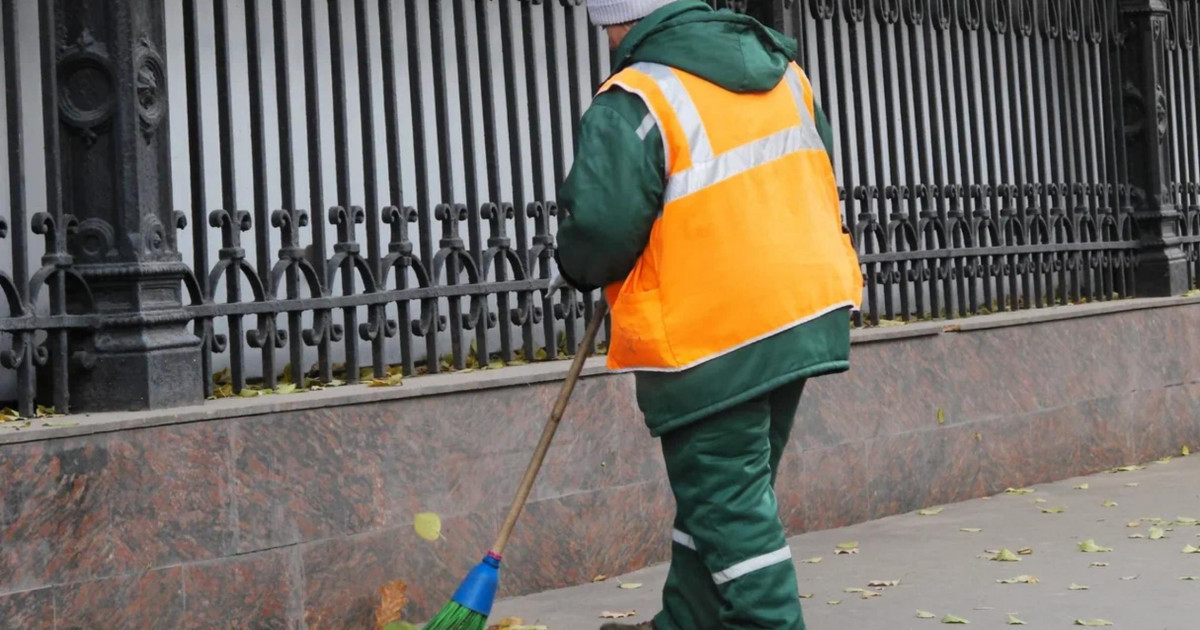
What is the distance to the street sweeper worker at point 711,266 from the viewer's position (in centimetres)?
414

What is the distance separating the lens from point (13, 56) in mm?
4930

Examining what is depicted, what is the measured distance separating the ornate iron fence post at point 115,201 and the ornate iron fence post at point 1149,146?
21.4ft

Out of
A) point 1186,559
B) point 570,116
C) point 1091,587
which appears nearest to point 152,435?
point 570,116

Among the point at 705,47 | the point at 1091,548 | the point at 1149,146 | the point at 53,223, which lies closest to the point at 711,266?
the point at 705,47

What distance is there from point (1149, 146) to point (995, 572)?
4.56 metres

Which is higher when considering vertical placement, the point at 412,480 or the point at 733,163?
the point at 733,163

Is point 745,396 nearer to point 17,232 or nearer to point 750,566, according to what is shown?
point 750,566

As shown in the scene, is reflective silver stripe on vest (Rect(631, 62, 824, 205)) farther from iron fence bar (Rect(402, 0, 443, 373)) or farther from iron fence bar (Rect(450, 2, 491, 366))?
iron fence bar (Rect(450, 2, 491, 366))

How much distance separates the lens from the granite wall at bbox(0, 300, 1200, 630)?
15.2 feet

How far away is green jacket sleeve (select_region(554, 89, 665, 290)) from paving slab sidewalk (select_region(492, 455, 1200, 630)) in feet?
5.42

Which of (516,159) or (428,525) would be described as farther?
(516,159)

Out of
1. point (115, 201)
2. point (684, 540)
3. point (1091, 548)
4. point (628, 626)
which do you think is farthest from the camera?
point (1091, 548)

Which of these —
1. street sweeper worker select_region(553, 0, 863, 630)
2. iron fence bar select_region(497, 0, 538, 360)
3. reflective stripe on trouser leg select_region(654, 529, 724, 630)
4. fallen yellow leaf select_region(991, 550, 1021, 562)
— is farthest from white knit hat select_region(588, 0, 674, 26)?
fallen yellow leaf select_region(991, 550, 1021, 562)

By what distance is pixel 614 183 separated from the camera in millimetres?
4109
